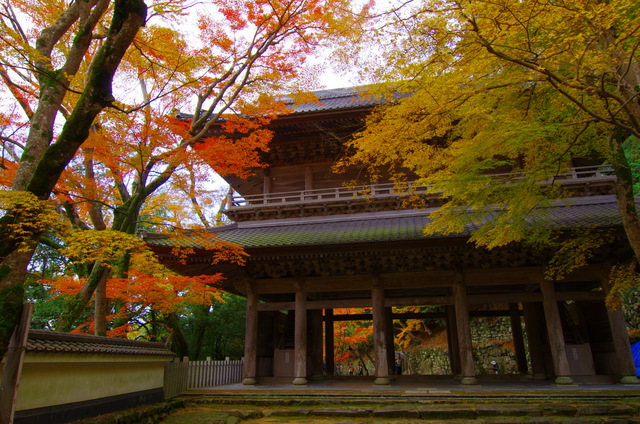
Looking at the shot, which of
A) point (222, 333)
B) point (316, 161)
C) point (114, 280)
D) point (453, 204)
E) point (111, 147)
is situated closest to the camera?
point (453, 204)

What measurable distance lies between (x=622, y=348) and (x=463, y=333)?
4044 mm

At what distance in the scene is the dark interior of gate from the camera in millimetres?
10414

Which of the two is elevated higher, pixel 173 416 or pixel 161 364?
pixel 161 364

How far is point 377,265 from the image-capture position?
454 inches

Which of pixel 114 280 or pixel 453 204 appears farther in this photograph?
pixel 114 280

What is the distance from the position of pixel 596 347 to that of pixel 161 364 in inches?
499

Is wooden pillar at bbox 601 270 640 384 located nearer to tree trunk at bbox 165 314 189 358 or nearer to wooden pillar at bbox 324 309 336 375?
wooden pillar at bbox 324 309 336 375

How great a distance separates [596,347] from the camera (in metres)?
11.7

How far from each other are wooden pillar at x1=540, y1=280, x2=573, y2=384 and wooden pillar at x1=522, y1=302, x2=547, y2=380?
1.82 metres

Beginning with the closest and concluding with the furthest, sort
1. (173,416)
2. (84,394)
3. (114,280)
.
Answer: (84,394) < (173,416) < (114,280)

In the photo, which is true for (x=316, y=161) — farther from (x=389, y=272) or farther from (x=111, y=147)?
(x=111, y=147)

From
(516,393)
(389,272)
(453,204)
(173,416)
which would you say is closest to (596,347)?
(516,393)

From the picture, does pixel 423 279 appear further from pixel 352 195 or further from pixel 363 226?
pixel 352 195

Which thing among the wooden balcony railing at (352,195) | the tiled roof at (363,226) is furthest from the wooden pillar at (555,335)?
the wooden balcony railing at (352,195)
